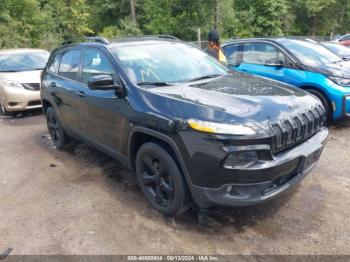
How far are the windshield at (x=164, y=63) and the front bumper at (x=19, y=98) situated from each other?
4.99 meters

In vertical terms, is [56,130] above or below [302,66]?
below

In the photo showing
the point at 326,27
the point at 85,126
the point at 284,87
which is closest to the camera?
the point at 284,87

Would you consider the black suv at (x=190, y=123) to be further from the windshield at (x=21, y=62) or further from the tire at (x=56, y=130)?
the windshield at (x=21, y=62)

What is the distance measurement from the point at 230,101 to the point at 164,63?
1210 millimetres

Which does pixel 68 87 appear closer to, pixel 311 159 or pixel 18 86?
pixel 311 159

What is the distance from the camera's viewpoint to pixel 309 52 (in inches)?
271

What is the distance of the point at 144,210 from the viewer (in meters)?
3.80

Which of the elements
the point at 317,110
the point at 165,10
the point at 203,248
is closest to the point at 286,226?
the point at 203,248

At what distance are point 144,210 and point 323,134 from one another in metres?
2.08

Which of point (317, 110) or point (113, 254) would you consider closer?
point (113, 254)

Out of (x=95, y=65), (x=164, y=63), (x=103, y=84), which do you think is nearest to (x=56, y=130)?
(x=95, y=65)

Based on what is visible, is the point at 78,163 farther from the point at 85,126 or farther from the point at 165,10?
the point at 165,10

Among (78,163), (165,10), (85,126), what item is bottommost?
(78,163)

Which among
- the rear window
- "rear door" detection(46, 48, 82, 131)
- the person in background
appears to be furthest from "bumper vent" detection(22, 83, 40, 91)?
the person in background
